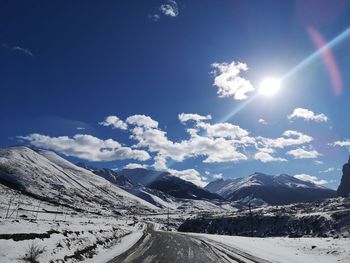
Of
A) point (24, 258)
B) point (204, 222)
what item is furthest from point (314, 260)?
point (204, 222)

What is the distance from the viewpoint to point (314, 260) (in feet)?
71.5

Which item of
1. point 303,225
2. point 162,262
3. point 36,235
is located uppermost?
point 303,225

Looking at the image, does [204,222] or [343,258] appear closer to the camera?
[343,258]

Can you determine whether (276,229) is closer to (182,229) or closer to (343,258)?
(182,229)

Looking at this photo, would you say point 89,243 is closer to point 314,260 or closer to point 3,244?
point 3,244

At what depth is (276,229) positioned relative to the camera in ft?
314

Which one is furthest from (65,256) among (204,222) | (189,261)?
(204,222)

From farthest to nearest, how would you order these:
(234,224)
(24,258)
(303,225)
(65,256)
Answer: (234,224)
(303,225)
(65,256)
(24,258)

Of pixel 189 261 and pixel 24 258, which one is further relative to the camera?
pixel 189 261

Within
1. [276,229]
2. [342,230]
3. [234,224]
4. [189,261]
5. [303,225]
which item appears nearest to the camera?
[189,261]

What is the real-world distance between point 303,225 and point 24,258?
3300 inches

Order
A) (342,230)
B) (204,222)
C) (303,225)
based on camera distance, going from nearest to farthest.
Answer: (342,230) → (303,225) → (204,222)

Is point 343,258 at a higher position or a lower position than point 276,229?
lower

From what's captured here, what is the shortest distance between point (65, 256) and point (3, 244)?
3401 millimetres
